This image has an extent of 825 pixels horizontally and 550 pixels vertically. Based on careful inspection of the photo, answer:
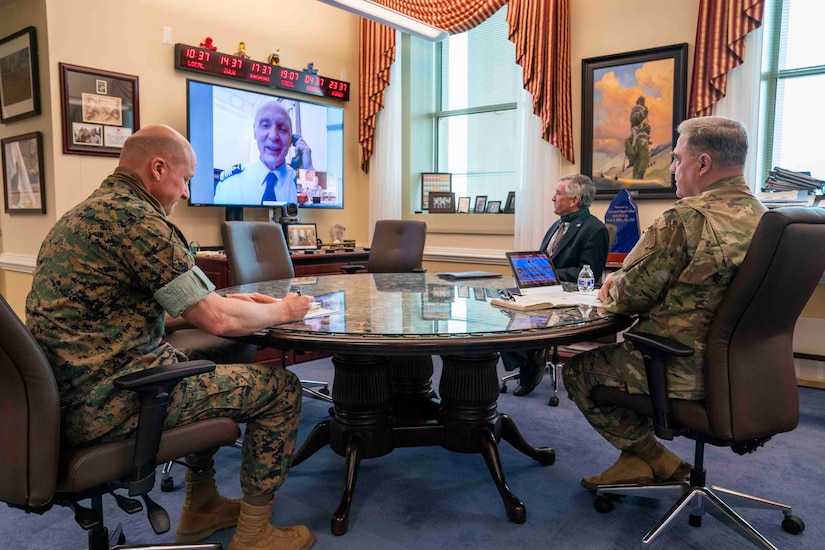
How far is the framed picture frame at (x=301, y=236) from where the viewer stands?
4.64 m

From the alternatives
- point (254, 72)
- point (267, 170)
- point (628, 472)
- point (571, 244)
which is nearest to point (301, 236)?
point (267, 170)

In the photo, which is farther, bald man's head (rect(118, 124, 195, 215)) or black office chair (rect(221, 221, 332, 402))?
black office chair (rect(221, 221, 332, 402))

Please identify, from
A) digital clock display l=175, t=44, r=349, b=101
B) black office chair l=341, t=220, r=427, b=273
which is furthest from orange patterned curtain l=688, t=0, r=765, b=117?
digital clock display l=175, t=44, r=349, b=101

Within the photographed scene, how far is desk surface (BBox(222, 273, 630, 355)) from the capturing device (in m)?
1.56

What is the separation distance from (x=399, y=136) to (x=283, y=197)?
4.21ft

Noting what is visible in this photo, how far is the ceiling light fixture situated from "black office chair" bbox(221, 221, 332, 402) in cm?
152

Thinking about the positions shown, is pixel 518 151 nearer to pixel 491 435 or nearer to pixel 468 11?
pixel 468 11

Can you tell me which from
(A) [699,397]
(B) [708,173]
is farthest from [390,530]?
(B) [708,173]

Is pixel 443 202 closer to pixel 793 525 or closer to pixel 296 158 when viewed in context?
pixel 296 158

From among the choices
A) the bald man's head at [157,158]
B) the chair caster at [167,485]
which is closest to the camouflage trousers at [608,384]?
the bald man's head at [157,158]

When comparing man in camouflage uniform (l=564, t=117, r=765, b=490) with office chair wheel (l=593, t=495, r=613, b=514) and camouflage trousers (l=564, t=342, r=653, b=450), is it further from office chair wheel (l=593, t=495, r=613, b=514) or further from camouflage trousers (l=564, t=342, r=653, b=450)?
office chair wheel (l=593, t=495, r=613, b=514)

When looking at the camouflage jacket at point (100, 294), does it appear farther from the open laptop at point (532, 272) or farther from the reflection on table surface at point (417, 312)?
the open laptop at point (532, 272)

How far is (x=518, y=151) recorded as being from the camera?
4.57 meters

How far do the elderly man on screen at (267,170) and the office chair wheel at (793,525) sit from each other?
3835mm
